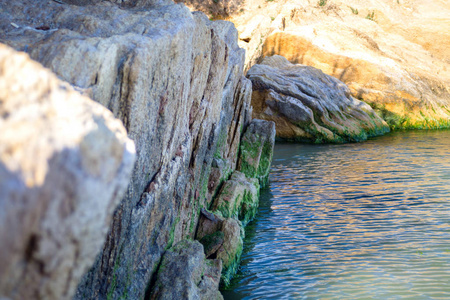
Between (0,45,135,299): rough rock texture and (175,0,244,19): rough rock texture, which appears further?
(175,0,244,19): rough rock texture

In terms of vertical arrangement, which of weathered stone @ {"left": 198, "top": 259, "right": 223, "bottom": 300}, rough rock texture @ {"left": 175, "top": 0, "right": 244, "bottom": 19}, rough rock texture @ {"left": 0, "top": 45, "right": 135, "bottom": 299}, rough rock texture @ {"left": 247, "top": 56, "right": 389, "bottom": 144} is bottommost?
rough rock texture @ {"left": 247, "top": 56, "right": 389, "bottom": 144}

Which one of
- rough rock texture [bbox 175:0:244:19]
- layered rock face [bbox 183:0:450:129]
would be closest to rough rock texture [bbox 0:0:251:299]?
layered rock face [bbox 183:0:450:129]

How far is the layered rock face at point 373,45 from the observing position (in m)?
25.6

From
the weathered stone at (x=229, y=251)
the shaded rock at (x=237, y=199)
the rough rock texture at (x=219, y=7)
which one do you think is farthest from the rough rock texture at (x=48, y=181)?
the rough rock texture at (x=219, y=7)

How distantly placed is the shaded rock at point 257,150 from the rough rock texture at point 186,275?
267 inches

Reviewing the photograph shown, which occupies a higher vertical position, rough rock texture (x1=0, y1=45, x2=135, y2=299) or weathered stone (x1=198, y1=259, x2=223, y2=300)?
rough rock texture (x1=0, y1=45, x2=135, y2=299)

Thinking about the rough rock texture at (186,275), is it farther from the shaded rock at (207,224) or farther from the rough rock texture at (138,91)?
the shaded rock at (207,224)

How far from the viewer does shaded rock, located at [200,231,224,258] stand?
701 centimetres

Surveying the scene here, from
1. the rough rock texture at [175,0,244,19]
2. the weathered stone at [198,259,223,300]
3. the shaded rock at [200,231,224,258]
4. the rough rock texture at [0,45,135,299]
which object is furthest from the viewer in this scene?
the rough rock texture at [175,0,244,19]

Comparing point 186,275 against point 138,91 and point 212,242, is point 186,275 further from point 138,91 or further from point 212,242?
point 138,91

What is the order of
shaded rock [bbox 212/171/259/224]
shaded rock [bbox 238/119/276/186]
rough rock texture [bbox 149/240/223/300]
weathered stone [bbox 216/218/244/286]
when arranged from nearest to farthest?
rough rock texture [bbox 149/240/223/300] → weathered stone [bbox 216/218/244/286] → shaded rock [bbox 212/171/259/224] → shaded rock [bbox 238/119/276/186]

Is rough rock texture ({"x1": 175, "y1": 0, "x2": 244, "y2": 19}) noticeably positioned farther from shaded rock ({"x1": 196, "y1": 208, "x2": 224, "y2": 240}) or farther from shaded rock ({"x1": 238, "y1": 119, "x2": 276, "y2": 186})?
shaded rock ({"x1": 196, "y1": 208, "x2": 224, "y2": 240})

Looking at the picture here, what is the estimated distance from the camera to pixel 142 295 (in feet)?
16.0

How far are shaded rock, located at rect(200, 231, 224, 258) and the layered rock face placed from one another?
20807mm
